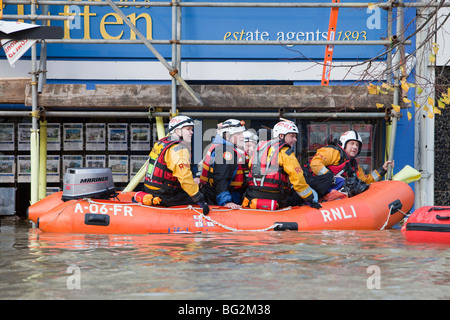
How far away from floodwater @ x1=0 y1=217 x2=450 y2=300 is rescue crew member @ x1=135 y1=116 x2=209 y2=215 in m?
0.73

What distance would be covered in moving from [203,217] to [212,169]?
2.63 feet

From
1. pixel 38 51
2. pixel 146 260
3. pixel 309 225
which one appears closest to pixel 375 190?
pixel 309 225

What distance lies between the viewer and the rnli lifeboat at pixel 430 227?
Answer: 6.38 metres

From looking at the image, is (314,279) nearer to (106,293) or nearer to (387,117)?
(106,293)

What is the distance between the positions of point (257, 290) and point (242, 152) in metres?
4.24

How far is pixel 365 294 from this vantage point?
4043mm

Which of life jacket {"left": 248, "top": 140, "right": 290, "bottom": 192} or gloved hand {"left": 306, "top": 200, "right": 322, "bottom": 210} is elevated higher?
life jacket {"left": 248, "top": 140, "right": 290, "bottom": 192}

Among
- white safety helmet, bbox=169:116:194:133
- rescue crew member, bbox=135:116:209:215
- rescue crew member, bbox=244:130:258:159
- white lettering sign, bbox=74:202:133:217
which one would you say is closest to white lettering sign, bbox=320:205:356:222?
rescue crew member, bbox=244:130:258:159

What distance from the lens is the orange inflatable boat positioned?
7.56 metres

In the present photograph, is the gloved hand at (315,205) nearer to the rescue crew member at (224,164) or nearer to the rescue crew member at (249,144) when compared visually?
the rescue crew member at (224,164)

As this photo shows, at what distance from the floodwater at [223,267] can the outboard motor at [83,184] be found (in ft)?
2.82

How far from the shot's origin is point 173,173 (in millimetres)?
7582

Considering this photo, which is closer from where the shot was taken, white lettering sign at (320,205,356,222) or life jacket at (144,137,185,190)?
life jacket at (144,137,185,190)

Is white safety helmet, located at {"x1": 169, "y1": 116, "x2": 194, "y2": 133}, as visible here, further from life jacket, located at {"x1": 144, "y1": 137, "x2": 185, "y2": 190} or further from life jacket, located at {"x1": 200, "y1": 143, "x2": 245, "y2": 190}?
life jacket, located at {"x1": 200, "y1": 143, "x2": 245, "y2": 190}
